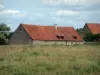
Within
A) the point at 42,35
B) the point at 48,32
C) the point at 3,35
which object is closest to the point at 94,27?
the point at 48,32

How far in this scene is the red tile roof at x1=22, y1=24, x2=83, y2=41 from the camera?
64.5 m

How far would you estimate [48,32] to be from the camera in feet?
225

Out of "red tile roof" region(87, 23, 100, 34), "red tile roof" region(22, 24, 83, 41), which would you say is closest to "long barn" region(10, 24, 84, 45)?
"red tile roof" region(22, 24, 83, 41)

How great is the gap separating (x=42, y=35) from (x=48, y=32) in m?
3.08

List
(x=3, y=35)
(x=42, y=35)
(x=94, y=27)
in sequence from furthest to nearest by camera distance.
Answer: (x=94, y=27) → (x=3, y=35) → (x=42, y=35)

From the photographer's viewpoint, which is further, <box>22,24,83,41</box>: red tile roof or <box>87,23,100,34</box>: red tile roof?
<box>87,23,100,34</box>: red tile roof

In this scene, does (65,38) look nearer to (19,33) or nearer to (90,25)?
(19,33)

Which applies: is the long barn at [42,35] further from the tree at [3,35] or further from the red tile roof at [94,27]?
the red tile roof at [94,27]

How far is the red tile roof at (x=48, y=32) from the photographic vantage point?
6454cm

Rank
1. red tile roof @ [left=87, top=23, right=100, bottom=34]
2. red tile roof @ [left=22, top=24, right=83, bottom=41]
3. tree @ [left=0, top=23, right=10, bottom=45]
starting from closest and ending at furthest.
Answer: tree @ [left=0, top=23, right=10, bottom=45] → red tile roof @ [left=22, top=24, right=83, bottom=41] → red tile roof @ [left=87, top=23, right=100, bottom=34]

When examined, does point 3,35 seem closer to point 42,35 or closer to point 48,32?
point 42,35

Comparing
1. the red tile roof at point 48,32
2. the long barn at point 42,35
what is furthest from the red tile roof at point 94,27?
the long barn at point 42,35

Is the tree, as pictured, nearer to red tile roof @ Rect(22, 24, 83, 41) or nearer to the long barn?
the long barn

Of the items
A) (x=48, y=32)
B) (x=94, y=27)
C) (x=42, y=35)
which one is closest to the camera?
→ (x=42, y=35)
